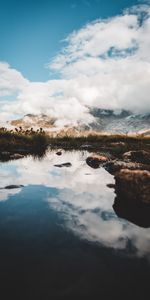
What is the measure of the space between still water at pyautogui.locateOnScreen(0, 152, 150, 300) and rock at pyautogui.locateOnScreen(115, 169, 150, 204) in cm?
116

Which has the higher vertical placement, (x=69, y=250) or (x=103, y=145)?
(x=103, y=145)

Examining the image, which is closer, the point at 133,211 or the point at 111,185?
the point at 133,211

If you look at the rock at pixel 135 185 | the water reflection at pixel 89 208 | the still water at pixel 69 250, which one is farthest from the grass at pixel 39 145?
the still water at pixel 69 250

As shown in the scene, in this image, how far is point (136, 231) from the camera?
34.2ft

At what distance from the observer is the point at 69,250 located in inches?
337

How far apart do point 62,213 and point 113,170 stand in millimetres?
12479

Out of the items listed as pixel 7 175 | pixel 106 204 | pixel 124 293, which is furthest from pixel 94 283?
pixel 7 175

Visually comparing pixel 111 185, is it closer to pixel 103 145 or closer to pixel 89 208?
pixel 89 208

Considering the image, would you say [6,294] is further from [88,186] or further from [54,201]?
[88,186]

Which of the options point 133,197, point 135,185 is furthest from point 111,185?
point 135,185

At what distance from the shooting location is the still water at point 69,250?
6.54 metres

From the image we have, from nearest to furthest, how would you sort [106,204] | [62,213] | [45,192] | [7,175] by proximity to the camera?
[62,213], [106,204], [45,192], [7,175]

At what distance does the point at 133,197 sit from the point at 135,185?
30.5 inches

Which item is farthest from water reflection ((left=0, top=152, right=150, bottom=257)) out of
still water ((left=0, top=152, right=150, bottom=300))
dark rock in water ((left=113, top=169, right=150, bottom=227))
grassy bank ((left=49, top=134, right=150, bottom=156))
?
grassy bank ((left=49, top=134, right=150, bottom=156))
